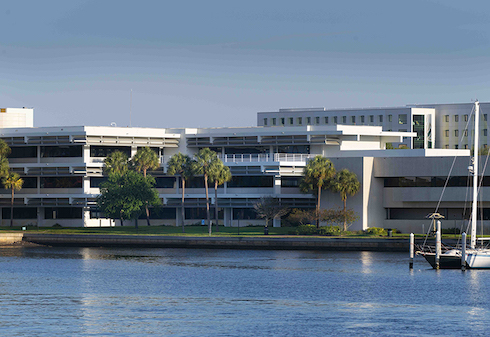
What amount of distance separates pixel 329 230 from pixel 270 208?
35.5ft

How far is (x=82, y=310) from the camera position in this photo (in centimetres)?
5034

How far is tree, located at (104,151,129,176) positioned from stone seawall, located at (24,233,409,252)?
47.1ft

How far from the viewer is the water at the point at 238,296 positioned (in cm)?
4506

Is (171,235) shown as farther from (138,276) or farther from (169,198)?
(138,276)

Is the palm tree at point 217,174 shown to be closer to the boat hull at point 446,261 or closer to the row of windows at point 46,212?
the row of windows at point 46,212

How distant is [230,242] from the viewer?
93.8 m

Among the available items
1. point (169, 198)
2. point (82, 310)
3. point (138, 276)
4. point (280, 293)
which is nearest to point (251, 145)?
point (169, 198)

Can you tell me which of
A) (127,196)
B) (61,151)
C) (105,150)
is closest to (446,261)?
(127,196)

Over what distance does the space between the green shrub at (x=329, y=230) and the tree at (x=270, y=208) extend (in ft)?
30.9

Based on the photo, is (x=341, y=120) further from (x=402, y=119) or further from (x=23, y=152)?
(x=23, y=152)

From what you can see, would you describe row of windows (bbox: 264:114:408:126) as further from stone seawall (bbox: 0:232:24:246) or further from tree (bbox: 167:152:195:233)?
stone seawall (bbox: 0:232:24:246)

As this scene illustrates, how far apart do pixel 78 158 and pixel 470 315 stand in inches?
2992

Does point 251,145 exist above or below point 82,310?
above

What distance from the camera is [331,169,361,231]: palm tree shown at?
100938mm
